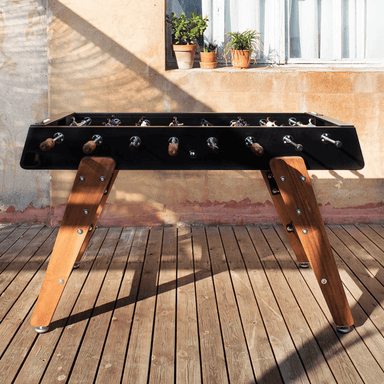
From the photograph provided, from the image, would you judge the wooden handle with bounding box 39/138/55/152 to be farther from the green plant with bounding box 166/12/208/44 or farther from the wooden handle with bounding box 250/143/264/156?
the green plant with bounding box 166/12/208/44

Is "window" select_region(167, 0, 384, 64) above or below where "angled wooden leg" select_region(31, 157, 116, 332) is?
above

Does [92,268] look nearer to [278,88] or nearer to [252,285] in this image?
[252,285]

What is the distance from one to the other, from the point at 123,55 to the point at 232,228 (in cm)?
174

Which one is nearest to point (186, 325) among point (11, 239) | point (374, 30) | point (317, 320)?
point (317, 320)

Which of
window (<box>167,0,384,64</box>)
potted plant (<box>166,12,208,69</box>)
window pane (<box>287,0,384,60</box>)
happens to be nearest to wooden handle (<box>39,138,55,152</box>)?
potted plant (<box>166,12,208,69</box>)

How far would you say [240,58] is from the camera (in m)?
3.61

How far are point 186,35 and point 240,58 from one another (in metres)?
0.50

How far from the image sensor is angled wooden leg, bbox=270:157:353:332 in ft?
6.65

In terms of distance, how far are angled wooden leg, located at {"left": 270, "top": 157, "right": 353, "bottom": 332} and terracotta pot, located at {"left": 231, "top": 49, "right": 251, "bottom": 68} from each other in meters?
1.86

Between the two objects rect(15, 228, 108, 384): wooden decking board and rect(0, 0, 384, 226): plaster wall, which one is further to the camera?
rect(0, 0, 384, 226): plaster wall

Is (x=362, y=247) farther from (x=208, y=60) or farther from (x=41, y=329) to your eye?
(x=41, y=329)

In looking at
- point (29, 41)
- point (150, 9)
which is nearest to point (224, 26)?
point (150, 9)

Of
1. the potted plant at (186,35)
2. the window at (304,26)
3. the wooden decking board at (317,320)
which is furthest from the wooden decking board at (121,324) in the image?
the window at (304,26)

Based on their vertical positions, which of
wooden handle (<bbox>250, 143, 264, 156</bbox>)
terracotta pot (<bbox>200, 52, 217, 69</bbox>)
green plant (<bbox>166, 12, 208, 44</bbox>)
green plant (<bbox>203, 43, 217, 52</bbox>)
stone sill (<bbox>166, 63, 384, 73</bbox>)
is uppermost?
green plant (<bbox>166, 12, 208, 44</bbox>)
